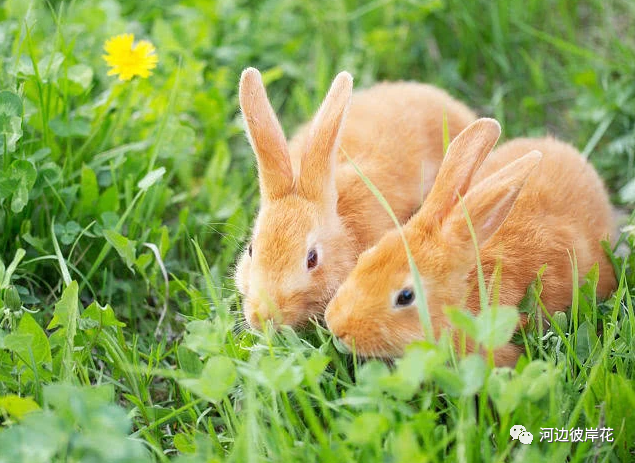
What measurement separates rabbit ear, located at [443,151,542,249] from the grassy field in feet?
1.36

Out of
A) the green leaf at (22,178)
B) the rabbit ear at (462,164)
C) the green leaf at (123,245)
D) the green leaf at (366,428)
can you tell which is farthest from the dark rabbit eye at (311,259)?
the green leaf at (22,178)

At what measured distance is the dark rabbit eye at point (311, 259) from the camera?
3.54m

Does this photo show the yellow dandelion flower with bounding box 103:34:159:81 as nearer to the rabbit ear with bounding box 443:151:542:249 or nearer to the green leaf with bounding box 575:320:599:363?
the rabbit ear with bounding box 443:151:542:249

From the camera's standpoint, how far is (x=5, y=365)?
314cm

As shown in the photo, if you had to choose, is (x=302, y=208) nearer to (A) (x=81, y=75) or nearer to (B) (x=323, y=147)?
(B) (x=323, y=147)

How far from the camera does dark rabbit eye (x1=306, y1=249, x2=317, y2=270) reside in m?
3.54

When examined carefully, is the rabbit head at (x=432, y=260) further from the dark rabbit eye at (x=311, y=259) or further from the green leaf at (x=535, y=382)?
the green leaf at (x=535, y=382)

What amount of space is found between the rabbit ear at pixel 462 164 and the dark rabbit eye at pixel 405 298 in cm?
34

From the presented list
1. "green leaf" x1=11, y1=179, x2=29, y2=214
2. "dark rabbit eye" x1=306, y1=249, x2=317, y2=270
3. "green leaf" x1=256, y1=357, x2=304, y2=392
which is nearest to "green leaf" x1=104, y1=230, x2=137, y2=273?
"green leaf" x1=11, y1=179, x2=29, y2=214

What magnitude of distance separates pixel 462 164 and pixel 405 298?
1.98 ft

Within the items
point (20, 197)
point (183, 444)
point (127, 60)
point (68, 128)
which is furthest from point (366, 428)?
point (127, 60)

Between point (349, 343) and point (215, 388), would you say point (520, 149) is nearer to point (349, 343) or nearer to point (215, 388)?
point (349, 343)

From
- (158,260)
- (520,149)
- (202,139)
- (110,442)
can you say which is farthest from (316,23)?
(110,442)

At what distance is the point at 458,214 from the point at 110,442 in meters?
1.54
